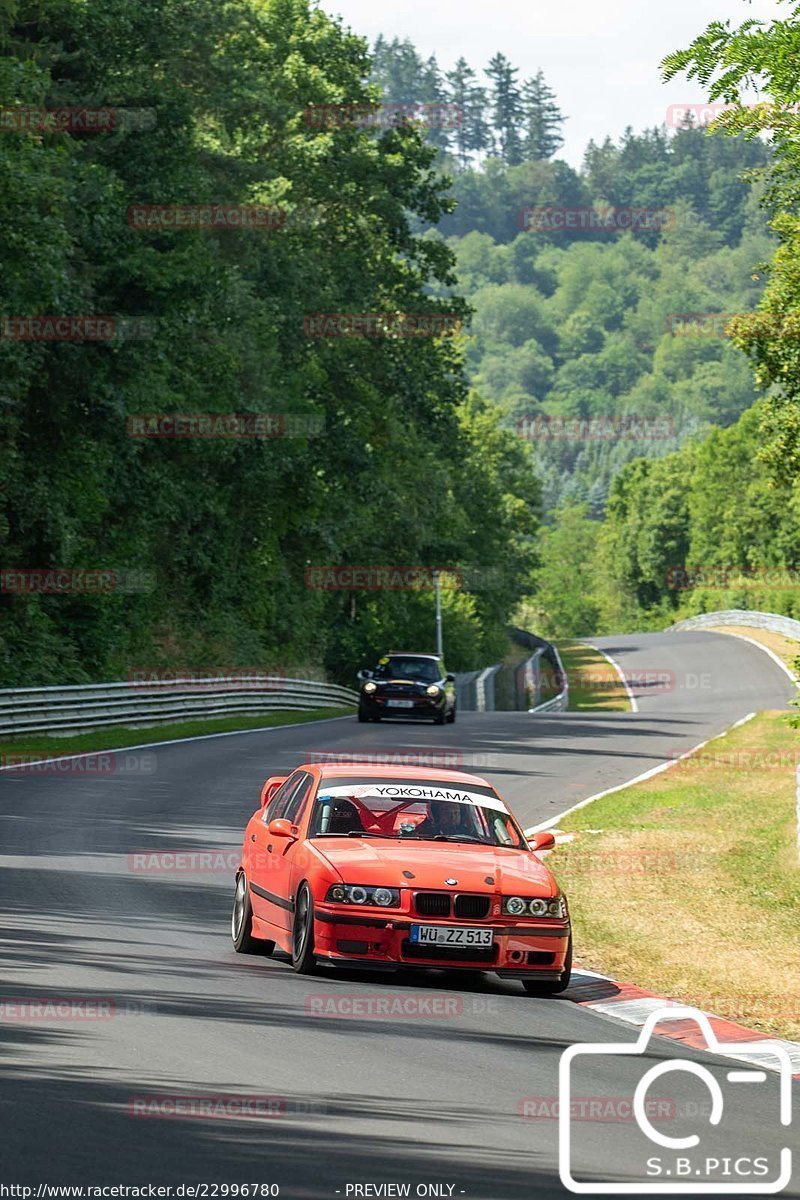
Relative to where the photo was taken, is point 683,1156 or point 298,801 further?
point 298,801

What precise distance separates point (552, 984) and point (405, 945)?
3.56ft

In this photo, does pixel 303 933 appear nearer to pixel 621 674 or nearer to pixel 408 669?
pixel 408 669

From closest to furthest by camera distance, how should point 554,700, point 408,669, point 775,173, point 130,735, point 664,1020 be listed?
1. point 664,1020
2. point 775,173
3. point 130,735
4. point 408,669
5. point 554,700

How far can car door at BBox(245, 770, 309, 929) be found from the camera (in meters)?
12.3

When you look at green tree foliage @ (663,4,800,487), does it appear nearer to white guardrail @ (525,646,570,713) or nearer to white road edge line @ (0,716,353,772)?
white road edge line @ (0,716,353,772)

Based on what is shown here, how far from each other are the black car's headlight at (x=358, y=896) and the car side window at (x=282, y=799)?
1.97 metres

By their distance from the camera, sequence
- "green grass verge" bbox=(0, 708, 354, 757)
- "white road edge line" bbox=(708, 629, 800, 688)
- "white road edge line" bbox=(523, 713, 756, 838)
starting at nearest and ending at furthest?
"white road edge line" bbox=(523, 713, 756, 838)
"green grass verge" bbox=(0, 708, 354, 757)
"white road edge line" bbox=(708, 629, 800, 688)

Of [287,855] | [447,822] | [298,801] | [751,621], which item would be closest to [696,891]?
[447,822]

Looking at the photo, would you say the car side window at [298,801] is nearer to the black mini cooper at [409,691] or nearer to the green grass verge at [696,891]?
the green grass verge at [696,891]

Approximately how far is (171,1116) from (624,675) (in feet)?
269

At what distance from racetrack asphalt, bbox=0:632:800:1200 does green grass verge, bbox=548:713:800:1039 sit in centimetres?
132

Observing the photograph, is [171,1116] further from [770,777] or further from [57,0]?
[57,0]

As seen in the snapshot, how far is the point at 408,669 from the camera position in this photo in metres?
45.8

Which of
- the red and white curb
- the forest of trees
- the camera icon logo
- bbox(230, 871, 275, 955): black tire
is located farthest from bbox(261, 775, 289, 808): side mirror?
the forest of trees
